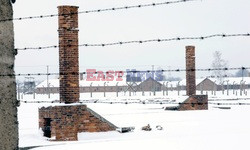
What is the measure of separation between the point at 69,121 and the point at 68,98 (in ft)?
2.20

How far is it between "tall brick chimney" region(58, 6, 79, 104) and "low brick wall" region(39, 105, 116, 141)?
0.33m

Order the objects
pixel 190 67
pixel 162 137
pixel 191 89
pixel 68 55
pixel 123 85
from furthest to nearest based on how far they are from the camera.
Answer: pixel 123 85 < pixel 191 89 < pixel 190 67 < pixel 68 55 < pixel 162 137

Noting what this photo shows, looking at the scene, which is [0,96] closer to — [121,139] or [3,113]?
[3,113]

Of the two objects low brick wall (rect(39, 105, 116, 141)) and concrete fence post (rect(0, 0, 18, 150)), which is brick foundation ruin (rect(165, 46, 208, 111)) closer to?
low brick wall (rect(39, 105, 116, 141))

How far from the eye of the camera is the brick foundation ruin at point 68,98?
10.2 metres

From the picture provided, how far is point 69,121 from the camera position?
10.2 m

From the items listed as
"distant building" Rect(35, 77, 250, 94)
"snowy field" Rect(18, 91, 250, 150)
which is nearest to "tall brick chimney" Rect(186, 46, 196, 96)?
"snowy field" Rect(18, 91, 250, 150)

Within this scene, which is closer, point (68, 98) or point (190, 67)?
point (68, 98)

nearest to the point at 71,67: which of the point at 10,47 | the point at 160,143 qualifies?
the point at 160,143

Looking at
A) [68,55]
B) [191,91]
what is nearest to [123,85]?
[191,91]

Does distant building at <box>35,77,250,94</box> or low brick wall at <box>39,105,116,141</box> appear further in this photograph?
distant building at <box>35,77,250,94</box>

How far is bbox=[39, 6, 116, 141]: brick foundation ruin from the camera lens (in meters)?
10.2

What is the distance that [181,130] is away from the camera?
1209 cm

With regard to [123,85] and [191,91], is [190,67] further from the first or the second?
[123,85]
